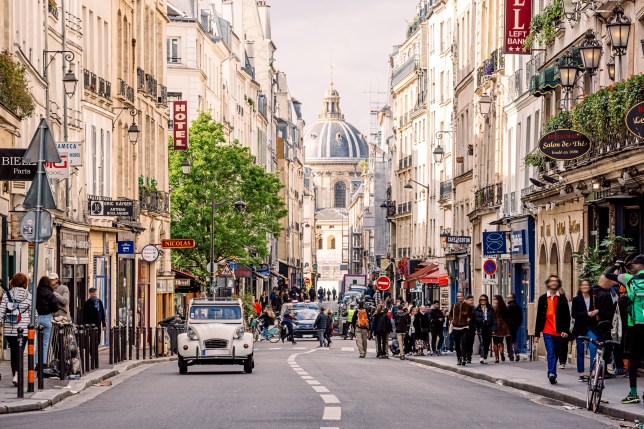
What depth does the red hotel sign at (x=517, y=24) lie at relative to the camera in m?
41.3

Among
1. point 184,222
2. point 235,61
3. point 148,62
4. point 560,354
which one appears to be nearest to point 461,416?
point 560,354

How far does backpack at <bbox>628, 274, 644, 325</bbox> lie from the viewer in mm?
19594

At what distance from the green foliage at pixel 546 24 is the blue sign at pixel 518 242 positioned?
5.67 m

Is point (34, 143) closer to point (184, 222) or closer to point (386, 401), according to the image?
point (386, 401)

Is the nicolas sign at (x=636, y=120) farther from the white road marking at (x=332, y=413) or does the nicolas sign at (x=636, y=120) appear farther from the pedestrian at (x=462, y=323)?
the pedestrian at (x=462, y=323)

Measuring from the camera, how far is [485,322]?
1478 inches

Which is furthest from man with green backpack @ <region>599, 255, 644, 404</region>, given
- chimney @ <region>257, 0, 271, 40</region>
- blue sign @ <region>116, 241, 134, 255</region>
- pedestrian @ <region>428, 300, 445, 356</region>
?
chimney @ <region>257, 0, 271, 40</region>

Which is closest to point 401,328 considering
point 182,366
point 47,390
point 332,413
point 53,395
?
point 182,366

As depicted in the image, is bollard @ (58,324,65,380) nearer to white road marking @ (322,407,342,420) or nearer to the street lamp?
white road marking @ (322,407,342,420)

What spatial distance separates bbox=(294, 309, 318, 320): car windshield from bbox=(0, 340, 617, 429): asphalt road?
39487 millimetres

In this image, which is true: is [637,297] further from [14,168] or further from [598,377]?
[14,168]

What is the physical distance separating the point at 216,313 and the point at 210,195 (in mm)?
39839

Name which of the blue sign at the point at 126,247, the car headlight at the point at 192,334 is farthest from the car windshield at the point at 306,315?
the car headlight at the point at 192,334

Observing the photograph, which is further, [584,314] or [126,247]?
[126,247]
